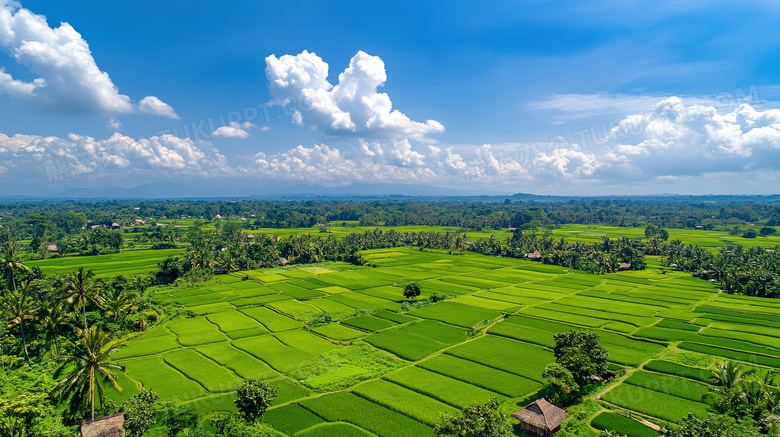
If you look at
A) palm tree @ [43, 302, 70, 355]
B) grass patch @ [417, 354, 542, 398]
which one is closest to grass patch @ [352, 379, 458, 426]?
grass patch @ [417, 354, 542, 398]

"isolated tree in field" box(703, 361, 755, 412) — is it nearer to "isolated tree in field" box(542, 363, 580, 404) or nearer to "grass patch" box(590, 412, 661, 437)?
"grass patch" box(590, 412, 661, 437)

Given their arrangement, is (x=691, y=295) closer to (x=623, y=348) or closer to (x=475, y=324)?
(x=623, y=348)

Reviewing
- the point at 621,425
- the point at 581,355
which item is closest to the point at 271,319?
the point at 581,355

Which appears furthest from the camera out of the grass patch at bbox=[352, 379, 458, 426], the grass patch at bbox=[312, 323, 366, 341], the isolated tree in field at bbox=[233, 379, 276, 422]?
the grass patch at bbox=[312, 323, 366, 341]

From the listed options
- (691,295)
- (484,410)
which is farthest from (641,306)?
(484,410)

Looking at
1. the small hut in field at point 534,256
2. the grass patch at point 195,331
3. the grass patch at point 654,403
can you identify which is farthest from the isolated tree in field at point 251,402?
the small hut in field at point 534,256

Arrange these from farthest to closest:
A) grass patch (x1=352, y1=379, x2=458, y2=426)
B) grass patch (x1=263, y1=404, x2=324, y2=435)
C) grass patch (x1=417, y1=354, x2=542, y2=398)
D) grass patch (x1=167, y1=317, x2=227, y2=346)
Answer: grass patch (x1=167, y1=317, x2=227, y2=346) → grass patch (x1=417, y1=354, x2=542, y2=398) → grass patch (x1=352, y1=379, x2=458, y2=426) → grass patch (x1=263, y1=404, x2=324, y2=435)
